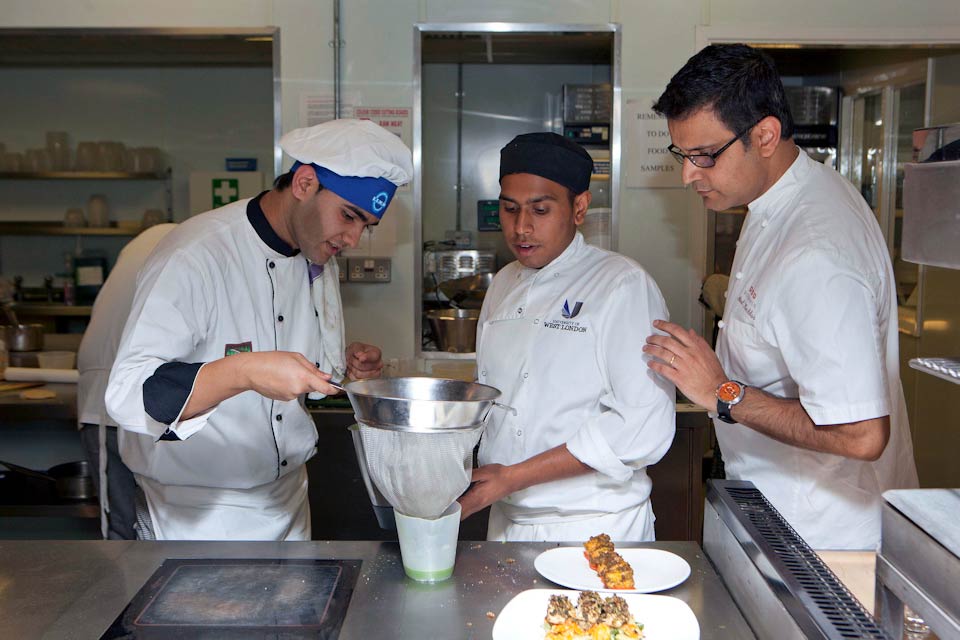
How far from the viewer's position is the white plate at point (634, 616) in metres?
1.32

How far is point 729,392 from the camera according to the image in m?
1.79

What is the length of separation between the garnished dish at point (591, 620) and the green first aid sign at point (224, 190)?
510 cm

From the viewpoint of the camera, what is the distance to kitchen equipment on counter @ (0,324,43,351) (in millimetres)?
4293

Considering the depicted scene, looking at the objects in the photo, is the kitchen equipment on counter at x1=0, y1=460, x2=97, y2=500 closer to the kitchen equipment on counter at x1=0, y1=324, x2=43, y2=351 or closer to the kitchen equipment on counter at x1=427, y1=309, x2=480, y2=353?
the kitchen equipment on counter at x1=0, y1=324, x2=43, y2=351

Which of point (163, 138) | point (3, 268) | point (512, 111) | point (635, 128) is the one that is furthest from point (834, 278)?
point (3, 268)

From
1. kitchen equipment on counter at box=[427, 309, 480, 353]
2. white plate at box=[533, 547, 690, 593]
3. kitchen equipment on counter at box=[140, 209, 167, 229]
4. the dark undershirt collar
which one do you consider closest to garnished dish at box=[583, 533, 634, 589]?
white plate at box=[533, 547, 690, 593]

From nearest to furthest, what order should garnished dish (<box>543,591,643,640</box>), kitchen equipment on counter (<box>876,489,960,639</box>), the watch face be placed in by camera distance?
kitchen equipment on counter (<box>876,489,960,639</box>), garnished dish (<box>543,591,643,640</box>), the watch face

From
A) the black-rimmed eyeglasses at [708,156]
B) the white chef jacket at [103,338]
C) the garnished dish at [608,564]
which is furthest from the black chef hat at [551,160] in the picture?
the white chef jacket at [103,338]

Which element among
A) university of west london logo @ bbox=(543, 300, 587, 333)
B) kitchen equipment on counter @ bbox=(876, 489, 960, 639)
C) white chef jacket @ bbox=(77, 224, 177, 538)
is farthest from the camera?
white chef jacket @ bbox=(77, 224, 177, 538)

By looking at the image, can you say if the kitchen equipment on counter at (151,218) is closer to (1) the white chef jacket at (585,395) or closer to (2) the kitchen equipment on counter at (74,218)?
(2) the kitchen equipment on counter at (74,218)

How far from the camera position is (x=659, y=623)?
1.35 meters

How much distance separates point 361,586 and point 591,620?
1.36ft

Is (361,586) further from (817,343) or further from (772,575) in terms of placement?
(817,343)

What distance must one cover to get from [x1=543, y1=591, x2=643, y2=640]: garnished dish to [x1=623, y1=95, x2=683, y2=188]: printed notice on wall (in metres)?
2.93
